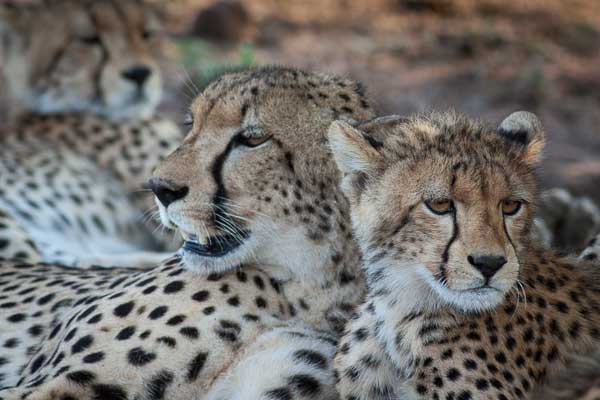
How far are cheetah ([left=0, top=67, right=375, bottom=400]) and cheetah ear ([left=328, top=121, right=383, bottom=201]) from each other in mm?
210

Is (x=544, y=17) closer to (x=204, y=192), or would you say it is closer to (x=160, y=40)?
(x=160, y=40)

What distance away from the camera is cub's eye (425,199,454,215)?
10.1 feet

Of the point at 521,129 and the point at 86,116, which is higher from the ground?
the point at 521,129

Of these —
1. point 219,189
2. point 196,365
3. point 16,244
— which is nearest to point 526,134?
point 219,189

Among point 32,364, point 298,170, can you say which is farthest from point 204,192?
point 32,364

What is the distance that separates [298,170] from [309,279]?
343mm

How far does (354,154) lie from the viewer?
3.33 metres

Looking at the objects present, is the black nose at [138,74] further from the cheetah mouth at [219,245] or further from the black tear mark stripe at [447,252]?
the black tear mark stripe at [447,252]

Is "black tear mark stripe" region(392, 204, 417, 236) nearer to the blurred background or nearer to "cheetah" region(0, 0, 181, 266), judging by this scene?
"cheetah" region(0, 0, 181, 266)

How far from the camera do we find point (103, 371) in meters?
3.48

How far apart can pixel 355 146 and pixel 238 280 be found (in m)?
0.64

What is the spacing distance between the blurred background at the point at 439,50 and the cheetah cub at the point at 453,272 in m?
3.25

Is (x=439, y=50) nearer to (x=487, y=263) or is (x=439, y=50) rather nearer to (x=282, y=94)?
(x=282, y=94)

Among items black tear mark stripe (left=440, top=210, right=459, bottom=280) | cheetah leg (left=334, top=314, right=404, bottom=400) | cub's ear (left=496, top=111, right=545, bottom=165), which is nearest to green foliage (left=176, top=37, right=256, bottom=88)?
cub's ear (left=496, top=111, right=545, bottom=165)
